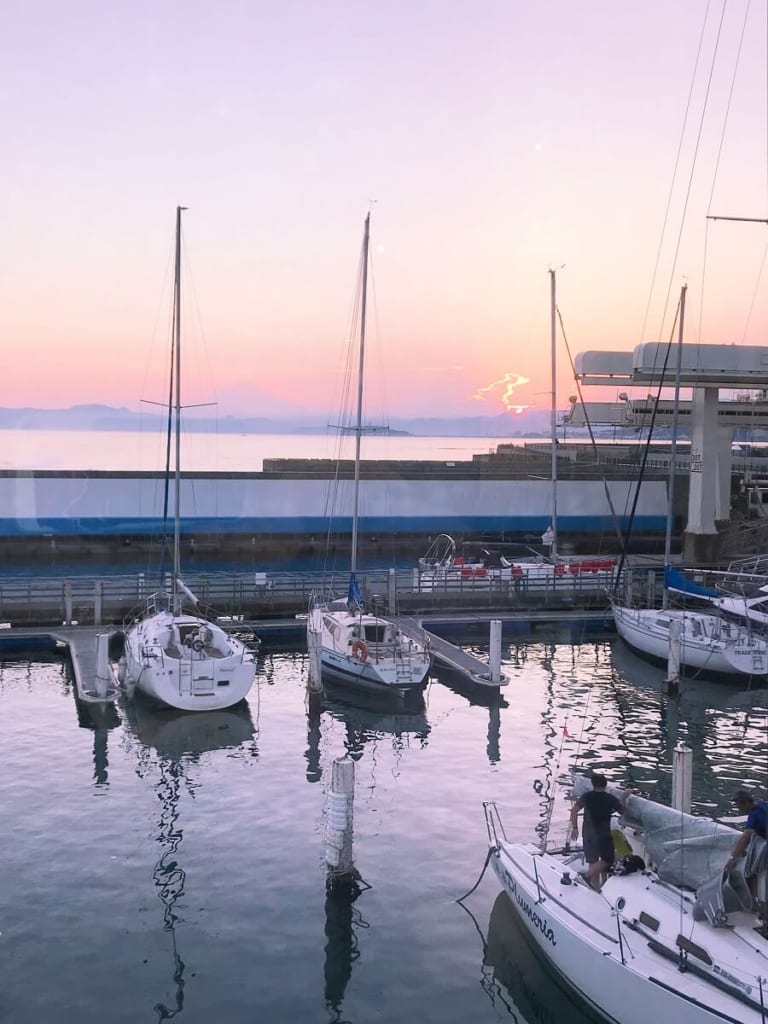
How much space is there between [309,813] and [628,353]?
33.9 meters

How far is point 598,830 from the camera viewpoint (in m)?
10.4

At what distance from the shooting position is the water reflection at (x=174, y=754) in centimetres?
1219

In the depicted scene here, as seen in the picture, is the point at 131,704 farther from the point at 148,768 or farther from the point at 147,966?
the point at 147,966

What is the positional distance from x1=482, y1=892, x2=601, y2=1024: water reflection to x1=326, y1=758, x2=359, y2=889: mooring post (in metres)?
1.92

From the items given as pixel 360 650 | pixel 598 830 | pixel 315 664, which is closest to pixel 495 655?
pixel 360 650

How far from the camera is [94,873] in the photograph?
12781mm

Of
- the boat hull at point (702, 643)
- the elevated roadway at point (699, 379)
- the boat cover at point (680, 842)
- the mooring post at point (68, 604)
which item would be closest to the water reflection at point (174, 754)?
the boat cover at point (680, 842)

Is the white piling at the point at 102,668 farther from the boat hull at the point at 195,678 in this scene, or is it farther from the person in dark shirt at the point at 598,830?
the person in dark shirt at the point at 598,830

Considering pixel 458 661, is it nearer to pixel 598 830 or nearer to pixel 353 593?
pixel 353 593

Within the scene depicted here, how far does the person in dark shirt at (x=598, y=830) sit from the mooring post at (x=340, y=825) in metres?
3.01

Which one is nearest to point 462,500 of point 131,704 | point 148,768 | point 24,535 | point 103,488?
point 103,488

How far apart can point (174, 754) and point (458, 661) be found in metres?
8.71

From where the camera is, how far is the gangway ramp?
75.0 feet

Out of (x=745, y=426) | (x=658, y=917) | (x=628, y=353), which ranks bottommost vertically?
(x=658, y=917)
